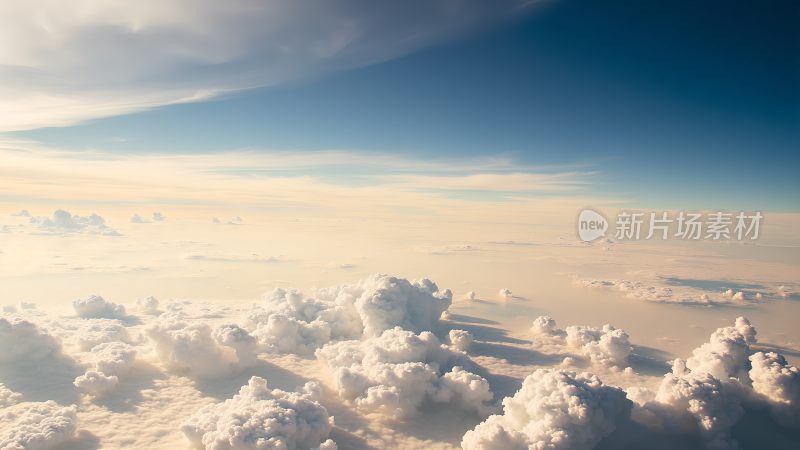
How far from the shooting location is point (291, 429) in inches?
633

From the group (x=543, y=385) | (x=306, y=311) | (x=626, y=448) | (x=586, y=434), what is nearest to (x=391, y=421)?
(x=543, y=385)

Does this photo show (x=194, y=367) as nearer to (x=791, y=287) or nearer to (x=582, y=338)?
(x=582, y=338)

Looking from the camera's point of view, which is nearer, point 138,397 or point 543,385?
point 543,385

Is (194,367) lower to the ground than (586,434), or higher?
lower

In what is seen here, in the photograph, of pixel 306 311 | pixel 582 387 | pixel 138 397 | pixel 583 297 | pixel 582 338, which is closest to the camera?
pixel 582 387

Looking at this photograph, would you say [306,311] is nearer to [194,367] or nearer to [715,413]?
[194,367]

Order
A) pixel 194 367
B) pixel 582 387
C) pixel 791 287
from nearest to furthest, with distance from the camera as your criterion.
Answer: pixel 582 387 → pixel 194 367 → pixel 791 287

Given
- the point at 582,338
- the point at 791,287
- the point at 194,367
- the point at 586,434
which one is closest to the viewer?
the point at 586,434

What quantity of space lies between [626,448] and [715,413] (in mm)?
4457

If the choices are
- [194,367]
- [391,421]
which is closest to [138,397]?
[194,367]

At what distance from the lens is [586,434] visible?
15711 millimetres

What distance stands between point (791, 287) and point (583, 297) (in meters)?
38.5

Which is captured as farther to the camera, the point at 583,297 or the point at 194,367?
the point at 583,297

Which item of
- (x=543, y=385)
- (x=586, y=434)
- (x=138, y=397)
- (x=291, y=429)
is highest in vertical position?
(x=543, y=385)
